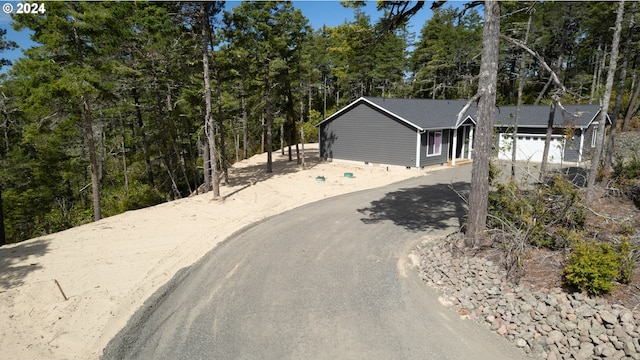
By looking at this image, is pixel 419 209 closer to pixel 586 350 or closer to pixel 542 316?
pixel 542 316

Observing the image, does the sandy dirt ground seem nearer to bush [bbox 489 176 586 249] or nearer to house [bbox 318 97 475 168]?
bush [bbox 489 176 586 249]

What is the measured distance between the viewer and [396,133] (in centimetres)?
2308

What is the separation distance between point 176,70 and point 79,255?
A: 12.0 metres

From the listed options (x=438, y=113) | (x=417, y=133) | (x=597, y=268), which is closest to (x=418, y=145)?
(x=417, y=133)

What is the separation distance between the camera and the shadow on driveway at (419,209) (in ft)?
37.4

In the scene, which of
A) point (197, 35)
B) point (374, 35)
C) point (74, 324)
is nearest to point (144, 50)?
point (197, 35)

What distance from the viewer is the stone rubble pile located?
15.7 feet

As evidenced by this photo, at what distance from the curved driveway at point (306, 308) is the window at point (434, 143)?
13.5m

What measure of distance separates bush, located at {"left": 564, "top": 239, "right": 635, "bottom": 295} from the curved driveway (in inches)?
66.7

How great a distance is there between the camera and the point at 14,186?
2034 centimetres

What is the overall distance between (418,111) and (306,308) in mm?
21529

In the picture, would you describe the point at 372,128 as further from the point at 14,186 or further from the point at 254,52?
the point at 14,186

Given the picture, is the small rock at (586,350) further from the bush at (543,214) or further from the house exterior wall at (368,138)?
the house exterior wall at (368,138)

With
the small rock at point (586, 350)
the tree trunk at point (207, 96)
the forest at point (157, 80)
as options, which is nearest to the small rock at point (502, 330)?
the small rock at point (586, 350)
